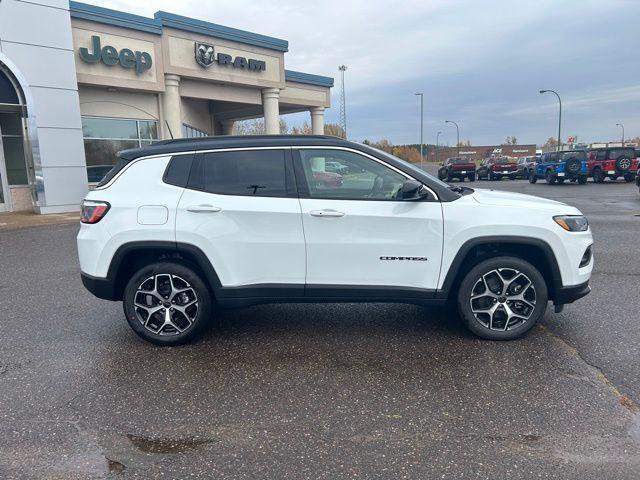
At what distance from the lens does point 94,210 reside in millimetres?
4195

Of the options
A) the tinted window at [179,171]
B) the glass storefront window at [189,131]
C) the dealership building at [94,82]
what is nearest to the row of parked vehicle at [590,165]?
the dealership building at [94,82]

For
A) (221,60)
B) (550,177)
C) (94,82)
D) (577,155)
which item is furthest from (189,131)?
(577,155)

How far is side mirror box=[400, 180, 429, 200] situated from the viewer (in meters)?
3.94

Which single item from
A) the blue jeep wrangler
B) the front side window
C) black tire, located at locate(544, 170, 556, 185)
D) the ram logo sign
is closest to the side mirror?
the front side window

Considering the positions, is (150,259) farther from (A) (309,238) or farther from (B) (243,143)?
(A) (309,238)

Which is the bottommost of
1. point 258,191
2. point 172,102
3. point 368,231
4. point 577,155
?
point 368,231

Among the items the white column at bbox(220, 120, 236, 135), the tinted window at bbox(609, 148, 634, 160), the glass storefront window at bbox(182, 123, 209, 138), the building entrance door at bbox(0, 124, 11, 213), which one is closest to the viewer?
the building entrance door at bbox(0, 124, 11, 213)

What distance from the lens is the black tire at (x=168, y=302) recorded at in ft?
13.8

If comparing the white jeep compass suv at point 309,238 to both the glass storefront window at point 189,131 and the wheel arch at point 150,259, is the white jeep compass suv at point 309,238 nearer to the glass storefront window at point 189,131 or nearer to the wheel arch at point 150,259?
the wheel arch at point 150,259

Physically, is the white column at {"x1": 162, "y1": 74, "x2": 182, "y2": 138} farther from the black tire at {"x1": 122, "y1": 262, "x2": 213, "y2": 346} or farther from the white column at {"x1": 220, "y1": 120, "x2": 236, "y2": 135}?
the black tire at {"x1": 122, "y1": 262, "x2": 213, "y2": 346}

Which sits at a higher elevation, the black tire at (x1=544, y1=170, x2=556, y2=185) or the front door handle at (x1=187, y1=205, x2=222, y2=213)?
the front door handle at (x1=187, y1=205, x2=222, y2=213)

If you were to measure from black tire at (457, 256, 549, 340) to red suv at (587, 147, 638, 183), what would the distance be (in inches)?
1001

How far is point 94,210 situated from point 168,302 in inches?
40.3

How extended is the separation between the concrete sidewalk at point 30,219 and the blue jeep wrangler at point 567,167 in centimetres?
2363
